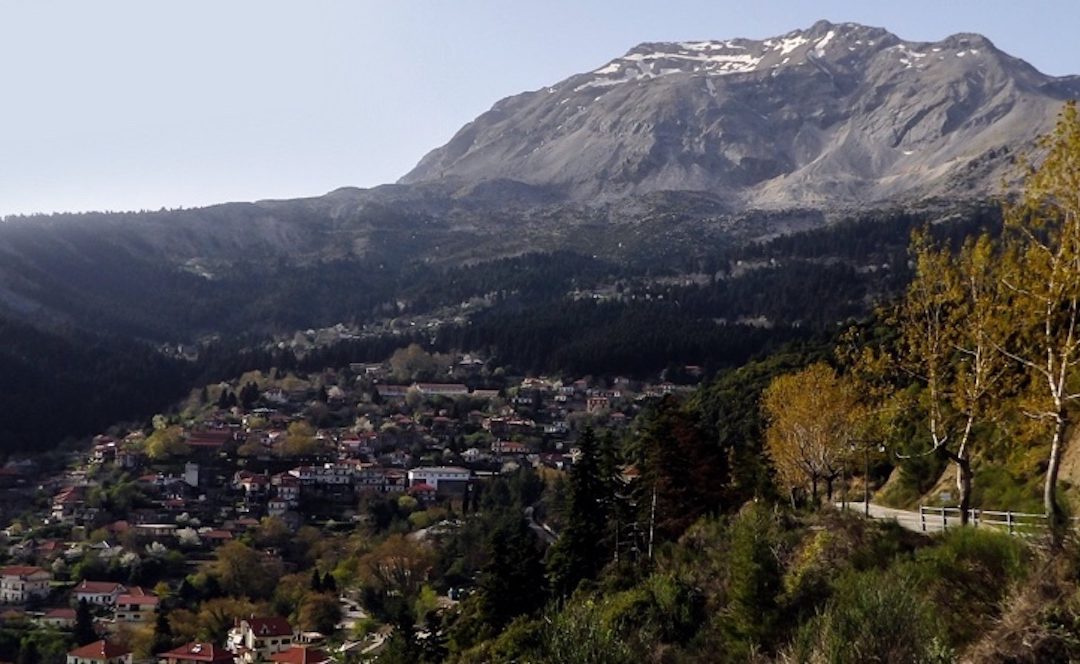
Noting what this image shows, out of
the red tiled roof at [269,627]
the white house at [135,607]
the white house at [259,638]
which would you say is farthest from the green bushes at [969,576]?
the white house at [135,607]

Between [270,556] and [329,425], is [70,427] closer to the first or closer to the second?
[329,425]

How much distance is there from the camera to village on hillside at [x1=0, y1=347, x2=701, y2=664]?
4794cm

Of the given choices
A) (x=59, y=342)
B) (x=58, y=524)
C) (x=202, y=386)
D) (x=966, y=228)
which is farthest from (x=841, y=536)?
(x=966, y=228)

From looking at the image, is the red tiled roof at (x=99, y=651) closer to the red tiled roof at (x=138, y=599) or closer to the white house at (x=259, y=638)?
the white house at (x=259, y=638)

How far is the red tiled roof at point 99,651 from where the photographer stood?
42.8 meters

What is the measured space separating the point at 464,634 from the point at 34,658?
82.0 feet

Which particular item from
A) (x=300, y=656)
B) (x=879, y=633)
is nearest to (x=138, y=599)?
(x=300, y=656)

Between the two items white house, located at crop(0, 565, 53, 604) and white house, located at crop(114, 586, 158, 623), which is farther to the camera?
white house, located at crop(0, 565, 53, 604)

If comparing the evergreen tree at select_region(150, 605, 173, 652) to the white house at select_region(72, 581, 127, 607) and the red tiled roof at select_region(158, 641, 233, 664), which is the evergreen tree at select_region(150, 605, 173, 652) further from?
the white house at select_region(72, 581, 127, 607)

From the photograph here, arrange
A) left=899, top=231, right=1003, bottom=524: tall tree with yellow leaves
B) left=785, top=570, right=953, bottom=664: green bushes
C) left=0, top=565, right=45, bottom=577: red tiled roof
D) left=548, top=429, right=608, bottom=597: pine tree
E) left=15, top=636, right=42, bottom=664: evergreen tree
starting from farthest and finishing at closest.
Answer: left=0, top=565, right=45, bottom=577: red tiled roof, left=15, top=636, right=42, bottom=664: evergreen tree, left=548, top=429, right=608, bottom=597: pine tree, left=899, top=231, right=1003, bottom=524: tall tree with yellow leaves, left=785, top=570, right=953, bottom=664: green bushes

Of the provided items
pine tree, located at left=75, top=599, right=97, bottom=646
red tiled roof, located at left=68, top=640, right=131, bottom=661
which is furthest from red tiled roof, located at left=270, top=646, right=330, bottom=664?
pine tree, located at left=75, top=599, right=97, bottom=646

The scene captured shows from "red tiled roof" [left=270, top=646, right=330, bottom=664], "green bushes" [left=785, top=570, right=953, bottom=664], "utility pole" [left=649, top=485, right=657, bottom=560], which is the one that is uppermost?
"green bushes" [left=785, top=570, right=953, bottom=664]

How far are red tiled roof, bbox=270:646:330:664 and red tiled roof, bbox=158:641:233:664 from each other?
2197 mm

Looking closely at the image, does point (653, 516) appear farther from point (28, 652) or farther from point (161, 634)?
point (28, 652)
